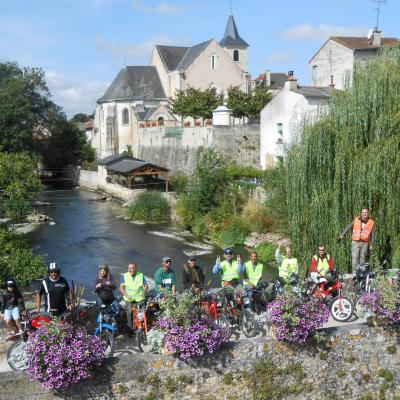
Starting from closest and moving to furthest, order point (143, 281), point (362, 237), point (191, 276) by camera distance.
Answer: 1. point (143, 281)
2. point (191, 276)
3. point (362, 237)

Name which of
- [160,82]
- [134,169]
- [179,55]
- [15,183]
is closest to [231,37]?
[179,55]

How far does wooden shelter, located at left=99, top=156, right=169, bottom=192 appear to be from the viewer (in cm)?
3784

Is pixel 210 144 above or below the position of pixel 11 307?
above

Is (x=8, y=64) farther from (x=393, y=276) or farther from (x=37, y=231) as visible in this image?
(x=393, y=276)

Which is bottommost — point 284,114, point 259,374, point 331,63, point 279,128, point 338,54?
point 259,374

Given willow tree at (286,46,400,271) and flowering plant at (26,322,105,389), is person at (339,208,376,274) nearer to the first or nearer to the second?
willow tree at (286,46,400,271)

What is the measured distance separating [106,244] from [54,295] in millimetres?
17619

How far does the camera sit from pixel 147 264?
21.5 m

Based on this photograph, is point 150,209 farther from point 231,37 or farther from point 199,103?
point 231,37

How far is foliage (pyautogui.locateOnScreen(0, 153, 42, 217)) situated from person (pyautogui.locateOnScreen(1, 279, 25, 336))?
1418 cm

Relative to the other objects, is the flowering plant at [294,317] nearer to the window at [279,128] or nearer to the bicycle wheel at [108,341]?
the bicycle wheel at [108,341]

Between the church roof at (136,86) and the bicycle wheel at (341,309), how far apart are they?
4820 centimetres

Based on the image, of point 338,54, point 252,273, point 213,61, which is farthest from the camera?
point 213,61

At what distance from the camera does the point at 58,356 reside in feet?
22.0
